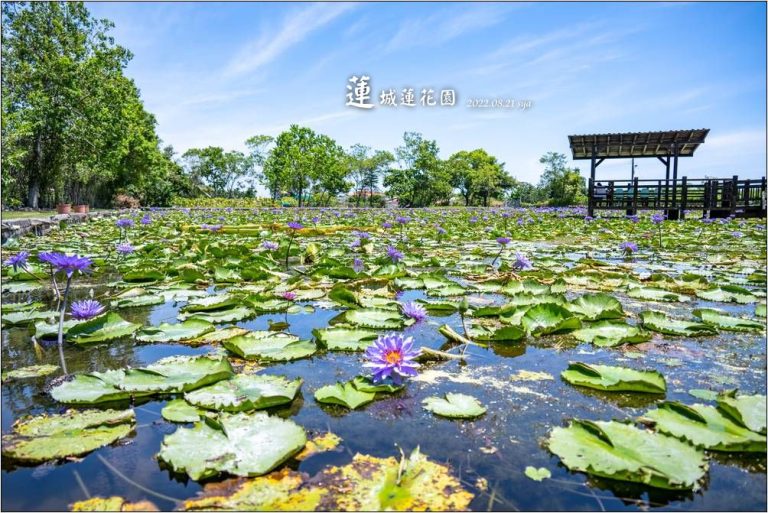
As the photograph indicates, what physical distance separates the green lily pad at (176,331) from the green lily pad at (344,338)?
0.55m

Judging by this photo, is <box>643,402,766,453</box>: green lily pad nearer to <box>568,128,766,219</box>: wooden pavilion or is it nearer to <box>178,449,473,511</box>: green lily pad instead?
<box>178,449,473,511</box>: green lily pad

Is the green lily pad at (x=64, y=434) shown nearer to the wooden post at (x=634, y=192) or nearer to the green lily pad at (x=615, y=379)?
the green lily pad at (x=615, y=379)

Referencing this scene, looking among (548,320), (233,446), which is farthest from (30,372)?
(548,320)

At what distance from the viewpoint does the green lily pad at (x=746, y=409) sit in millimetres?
1184

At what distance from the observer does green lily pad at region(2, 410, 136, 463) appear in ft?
3.66

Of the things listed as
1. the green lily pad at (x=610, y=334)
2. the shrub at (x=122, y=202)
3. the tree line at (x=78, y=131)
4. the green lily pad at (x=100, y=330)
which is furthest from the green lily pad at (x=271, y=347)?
the shrub at (x=122, y=202)

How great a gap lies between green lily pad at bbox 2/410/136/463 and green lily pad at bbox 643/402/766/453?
139 centimetres

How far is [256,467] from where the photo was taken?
1.05 m

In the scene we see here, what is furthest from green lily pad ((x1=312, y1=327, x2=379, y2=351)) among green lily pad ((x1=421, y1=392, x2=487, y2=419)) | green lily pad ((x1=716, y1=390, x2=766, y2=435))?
green lily pad ((x1=716, y1=390, x2=766, y2=435))

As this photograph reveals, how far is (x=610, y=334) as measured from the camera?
6.72 feet

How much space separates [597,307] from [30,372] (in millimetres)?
2418

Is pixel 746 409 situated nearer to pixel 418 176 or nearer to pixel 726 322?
pixel 726 322

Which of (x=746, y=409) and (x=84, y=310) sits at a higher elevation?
(x=84, y=310)

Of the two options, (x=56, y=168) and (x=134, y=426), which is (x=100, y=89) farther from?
(x=134, y=426)
